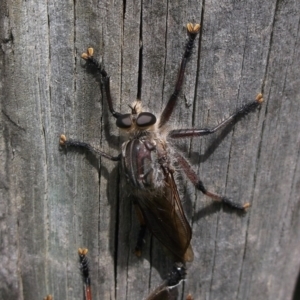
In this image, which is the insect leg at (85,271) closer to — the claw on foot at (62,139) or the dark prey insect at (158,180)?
the dark prey insect at (158,180)

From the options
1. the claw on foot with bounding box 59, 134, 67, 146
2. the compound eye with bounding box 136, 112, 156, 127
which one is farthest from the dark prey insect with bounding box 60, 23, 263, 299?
the claw on foot with bounding box 59, 134, 67, 146

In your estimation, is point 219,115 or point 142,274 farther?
point 142,274

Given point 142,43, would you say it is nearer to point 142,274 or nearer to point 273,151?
point 273,151

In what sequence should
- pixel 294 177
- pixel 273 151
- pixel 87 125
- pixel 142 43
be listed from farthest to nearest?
pixel 294 177
pixel 273 151
pixel 87 125
pixel 142 43

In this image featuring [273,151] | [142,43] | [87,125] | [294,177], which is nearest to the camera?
[142,43]

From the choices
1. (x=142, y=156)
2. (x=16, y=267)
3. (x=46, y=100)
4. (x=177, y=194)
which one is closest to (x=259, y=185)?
(x=177, y=194)

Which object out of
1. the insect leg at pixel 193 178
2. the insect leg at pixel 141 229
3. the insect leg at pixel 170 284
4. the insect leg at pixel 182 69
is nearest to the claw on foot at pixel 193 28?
the insect leg at pixel 182 69

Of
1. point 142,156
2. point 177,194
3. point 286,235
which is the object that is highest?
point 142,156

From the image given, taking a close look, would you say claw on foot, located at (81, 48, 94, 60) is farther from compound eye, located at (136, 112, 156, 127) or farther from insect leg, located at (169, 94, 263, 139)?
insect leg, located at (169, 94, 263, 139)
